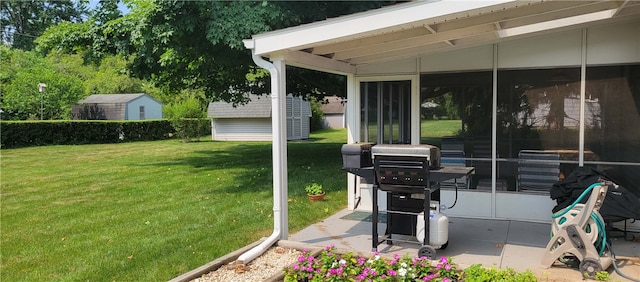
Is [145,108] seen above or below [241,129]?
above

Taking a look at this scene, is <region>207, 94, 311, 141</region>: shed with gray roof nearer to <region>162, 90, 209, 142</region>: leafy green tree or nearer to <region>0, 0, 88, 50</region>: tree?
<region>162, 90, 209, 142</region>: leafy green tree

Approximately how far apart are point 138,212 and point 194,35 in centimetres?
320

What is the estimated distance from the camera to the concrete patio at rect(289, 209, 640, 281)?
4172mm

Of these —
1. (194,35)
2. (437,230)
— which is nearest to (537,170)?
(437,230)

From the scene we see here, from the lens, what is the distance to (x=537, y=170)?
5.89m

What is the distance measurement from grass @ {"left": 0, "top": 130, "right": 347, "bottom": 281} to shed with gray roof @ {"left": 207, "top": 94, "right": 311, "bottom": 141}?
31.0 feet

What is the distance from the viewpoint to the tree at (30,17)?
37938 mm

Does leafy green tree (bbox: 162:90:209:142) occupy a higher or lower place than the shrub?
higher

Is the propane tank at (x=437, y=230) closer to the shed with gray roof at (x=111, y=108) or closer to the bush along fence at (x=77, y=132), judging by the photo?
the bush along fence at (x=77, y=132)

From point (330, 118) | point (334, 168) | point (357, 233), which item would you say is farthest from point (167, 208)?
point (330, 118)

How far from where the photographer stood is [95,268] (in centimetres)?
441

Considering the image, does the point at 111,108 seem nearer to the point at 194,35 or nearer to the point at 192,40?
the point at 192,40

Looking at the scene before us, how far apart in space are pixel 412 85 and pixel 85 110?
29744 millimetres

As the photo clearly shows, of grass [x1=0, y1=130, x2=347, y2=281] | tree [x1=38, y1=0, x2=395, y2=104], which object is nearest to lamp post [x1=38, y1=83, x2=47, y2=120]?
grass [x1=0, y1=130, x2=347, y2=281]
